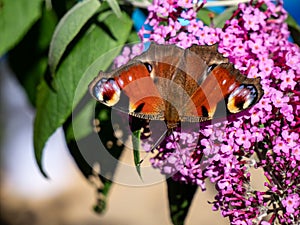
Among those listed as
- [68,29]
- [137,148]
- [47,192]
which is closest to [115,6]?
[68,29]

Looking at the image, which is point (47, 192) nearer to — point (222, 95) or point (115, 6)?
point (115, 6)

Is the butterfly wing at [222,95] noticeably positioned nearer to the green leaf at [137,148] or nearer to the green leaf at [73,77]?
the green leaf at [137,148]

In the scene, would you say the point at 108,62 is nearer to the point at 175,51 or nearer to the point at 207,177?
the point at 175,51

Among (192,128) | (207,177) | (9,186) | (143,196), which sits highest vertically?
(192,128)

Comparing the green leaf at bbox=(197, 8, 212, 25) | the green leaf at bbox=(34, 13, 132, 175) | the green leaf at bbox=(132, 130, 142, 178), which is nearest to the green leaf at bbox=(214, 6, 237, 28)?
the green leaf at bbox=(197, 8, 212, 25)

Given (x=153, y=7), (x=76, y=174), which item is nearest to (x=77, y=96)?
(x=153, y=7)

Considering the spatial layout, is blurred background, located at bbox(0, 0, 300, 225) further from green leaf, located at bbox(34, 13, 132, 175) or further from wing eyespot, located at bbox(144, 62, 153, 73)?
wing eyespot, located at bbox(144, 62, 153, 73)
